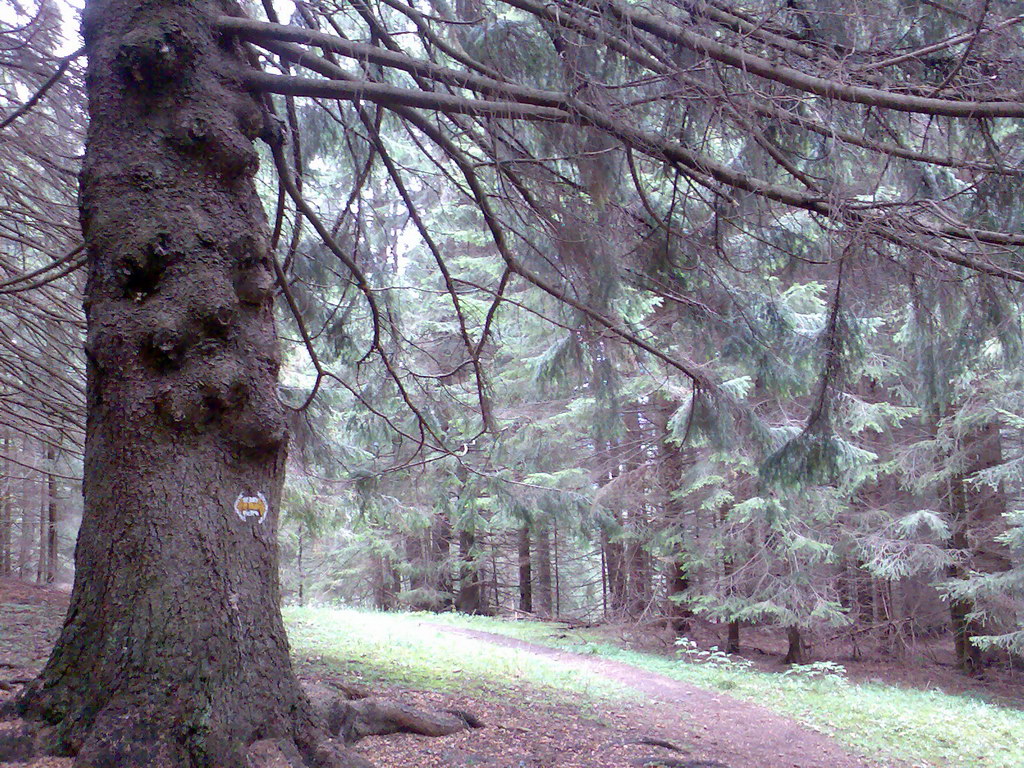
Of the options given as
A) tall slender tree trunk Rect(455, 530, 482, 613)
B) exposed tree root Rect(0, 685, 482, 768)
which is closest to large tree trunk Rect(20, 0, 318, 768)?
exposed tree root Rect(0, 685, 482, 768)

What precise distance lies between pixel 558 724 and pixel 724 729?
98.4 inches

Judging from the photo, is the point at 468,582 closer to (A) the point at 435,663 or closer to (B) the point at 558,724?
(A) the point at 435,663

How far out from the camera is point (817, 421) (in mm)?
4730

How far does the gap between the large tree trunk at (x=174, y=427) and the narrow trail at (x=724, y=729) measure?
3061mm

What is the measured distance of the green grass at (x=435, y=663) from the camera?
20.8 ft

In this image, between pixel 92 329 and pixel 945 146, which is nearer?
pixel 92 329

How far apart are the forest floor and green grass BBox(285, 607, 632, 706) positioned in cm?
6

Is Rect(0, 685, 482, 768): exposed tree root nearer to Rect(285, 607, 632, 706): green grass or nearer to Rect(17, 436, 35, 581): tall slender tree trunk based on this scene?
Rect(285, 607, 632, 706): green grass

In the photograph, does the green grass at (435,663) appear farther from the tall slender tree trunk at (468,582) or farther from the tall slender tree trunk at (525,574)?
the tall slender tree trunk at (468,582)

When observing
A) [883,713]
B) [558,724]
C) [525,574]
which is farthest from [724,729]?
[525,574]

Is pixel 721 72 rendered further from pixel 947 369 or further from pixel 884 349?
pixel 884 349

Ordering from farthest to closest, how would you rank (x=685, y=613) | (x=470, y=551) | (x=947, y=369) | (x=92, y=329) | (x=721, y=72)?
(x=470, y=551) → (x=685, y=613) → (x=947, y=369) → (x=721, y=72) → (x=92, y=329)

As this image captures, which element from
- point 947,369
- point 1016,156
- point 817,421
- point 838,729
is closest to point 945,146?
point 1016,156

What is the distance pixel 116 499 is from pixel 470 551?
16.6m
